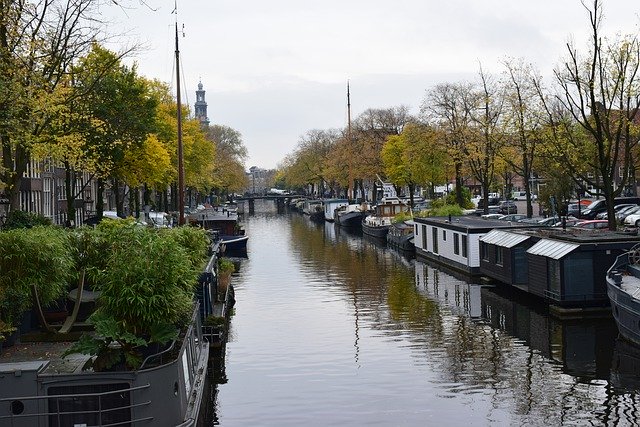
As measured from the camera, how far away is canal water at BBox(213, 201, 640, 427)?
24.7 meters

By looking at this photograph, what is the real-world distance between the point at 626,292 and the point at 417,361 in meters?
7.43

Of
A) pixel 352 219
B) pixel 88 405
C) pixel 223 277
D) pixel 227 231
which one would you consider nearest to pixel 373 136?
pixel 352 219

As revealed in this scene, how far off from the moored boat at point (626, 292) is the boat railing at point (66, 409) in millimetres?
18009

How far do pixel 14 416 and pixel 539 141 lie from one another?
169 feet

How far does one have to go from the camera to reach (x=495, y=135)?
74688mm

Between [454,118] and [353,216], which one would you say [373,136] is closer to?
[353,216]

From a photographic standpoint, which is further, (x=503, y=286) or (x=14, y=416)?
(x=503, y=286)

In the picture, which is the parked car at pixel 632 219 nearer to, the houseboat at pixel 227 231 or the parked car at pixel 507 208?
the parked car at pixel 507 208

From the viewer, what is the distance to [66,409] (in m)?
18.2

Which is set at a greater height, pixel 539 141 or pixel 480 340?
pixel 539 141

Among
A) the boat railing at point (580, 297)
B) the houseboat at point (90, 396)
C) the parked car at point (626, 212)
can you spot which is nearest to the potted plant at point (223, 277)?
the boat railing at point (580, 297)

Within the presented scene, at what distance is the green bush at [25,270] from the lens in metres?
22.1

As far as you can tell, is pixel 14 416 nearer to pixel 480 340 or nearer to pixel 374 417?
pixel 374 417

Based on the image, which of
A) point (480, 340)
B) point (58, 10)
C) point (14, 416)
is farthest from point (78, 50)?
point (14, 416)
